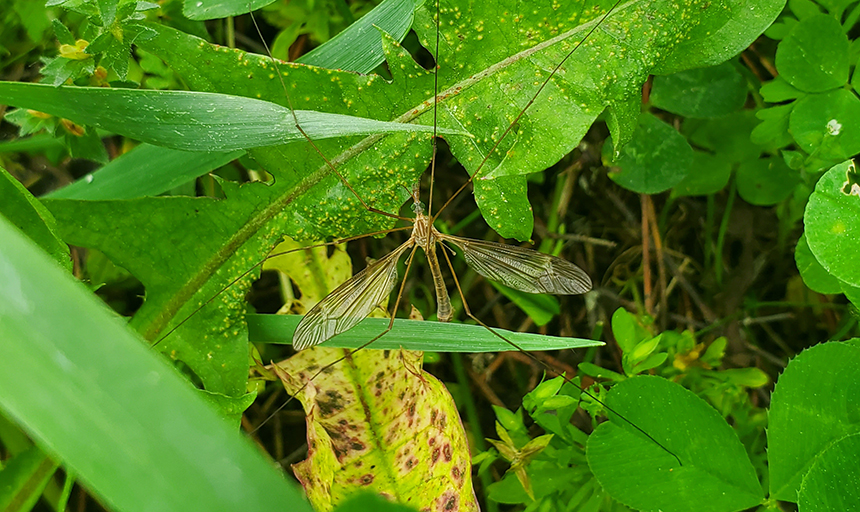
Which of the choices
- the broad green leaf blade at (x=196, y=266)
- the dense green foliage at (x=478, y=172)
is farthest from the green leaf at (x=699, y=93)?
the broad green leaf blade at (x=196, y=266)

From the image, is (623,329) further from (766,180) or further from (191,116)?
(191,116)

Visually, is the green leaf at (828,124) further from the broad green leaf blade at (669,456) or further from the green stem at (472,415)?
the green stem at (472,415)

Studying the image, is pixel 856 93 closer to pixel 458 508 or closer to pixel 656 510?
pixel 656 510

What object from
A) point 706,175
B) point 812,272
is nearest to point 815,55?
point 706,175

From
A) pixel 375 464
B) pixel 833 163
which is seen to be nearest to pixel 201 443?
pixel 375 464

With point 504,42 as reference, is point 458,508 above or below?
below

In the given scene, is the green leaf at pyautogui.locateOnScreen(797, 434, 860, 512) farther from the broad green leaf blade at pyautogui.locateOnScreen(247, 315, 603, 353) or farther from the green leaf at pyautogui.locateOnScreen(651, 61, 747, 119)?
the green leaf at pyautogui.locateOnScreen(651, 61, 747, 119)
